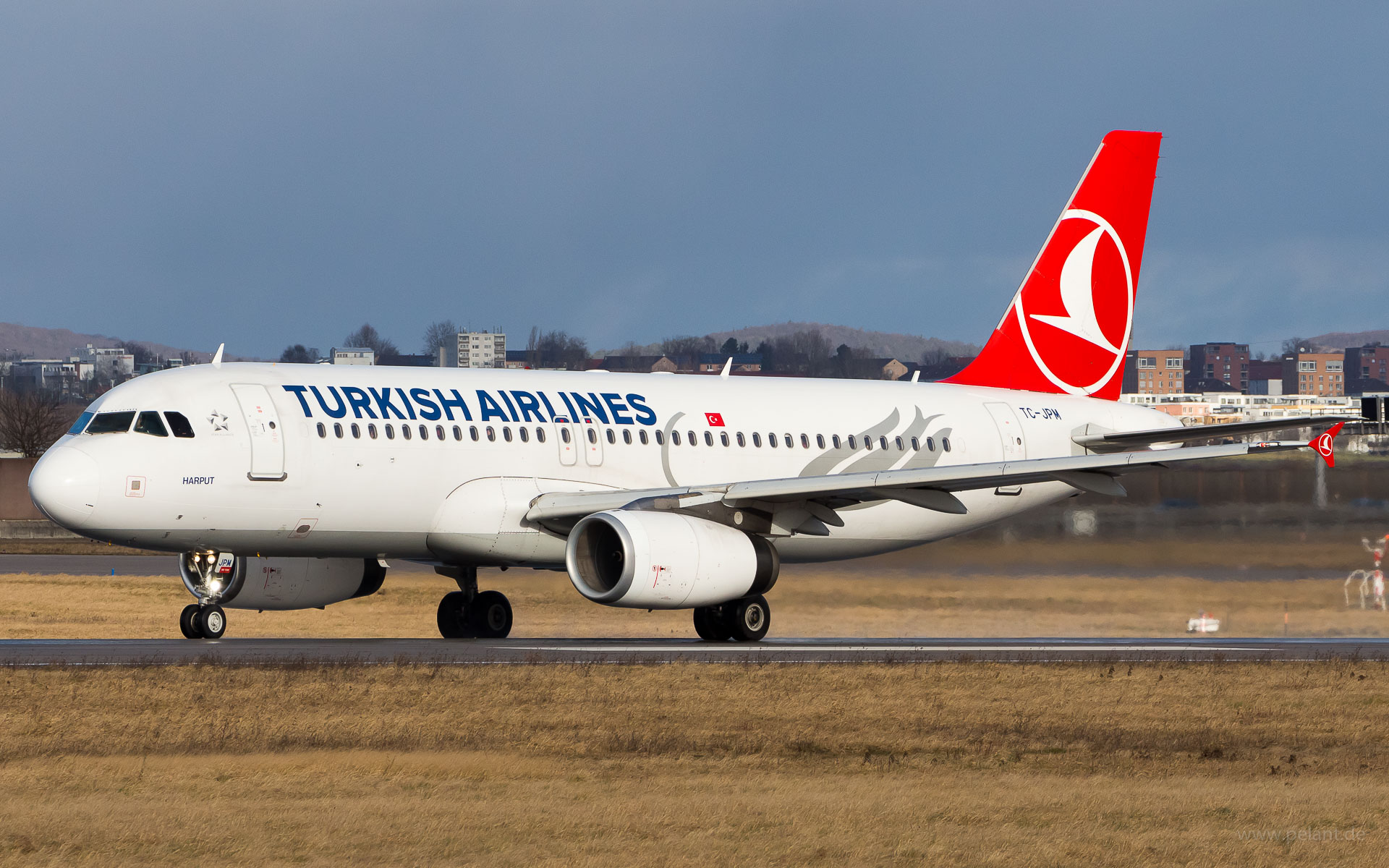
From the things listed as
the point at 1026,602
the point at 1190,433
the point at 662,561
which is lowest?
the point at 1026,602

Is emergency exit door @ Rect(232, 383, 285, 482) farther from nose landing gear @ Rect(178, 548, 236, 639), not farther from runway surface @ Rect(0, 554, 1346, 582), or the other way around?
runway surface @ Rect(0, 554, 1346, 582)

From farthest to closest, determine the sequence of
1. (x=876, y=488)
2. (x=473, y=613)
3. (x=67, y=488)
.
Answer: (x=473, y=613)
(x=876, y=488)
(x=67, y=488)

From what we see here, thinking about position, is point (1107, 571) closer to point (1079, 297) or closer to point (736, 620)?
point (1079, 297)

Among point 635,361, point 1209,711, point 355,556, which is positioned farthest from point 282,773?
point 635,361

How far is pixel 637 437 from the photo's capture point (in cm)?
2680

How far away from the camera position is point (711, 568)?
23781mm

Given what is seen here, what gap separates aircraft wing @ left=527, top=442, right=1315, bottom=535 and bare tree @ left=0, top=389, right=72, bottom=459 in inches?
2497

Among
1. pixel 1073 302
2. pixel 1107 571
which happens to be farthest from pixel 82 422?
pixel 1073 302

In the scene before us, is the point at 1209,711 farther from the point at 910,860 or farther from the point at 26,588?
the point at 26,588

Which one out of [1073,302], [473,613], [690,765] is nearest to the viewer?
[690,765]

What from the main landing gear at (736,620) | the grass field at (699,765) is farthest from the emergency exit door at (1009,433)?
the grass field at (699,765)

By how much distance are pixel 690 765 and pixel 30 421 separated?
255ft

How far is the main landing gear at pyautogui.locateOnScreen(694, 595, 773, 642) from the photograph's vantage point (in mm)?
25719

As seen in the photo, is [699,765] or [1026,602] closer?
[699,765]
